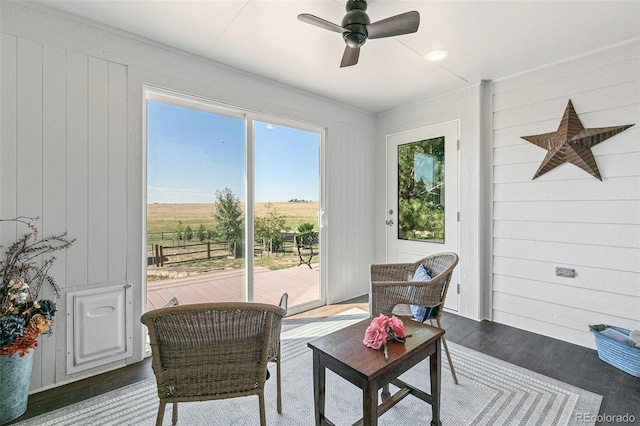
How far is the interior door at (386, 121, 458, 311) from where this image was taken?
356 centimetres

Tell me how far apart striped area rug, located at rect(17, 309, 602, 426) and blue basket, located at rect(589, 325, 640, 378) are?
→ 0.53 metres

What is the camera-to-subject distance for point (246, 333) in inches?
→ 57.8

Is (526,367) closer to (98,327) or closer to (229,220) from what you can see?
(229,220)

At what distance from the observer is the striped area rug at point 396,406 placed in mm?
1771

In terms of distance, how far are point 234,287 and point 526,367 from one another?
8.63 feet

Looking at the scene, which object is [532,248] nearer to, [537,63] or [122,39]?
[537,63]

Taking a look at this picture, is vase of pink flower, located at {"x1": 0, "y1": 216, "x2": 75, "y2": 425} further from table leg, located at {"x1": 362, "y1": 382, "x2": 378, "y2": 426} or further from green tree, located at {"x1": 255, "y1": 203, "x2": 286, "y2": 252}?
table leg, located at {"x1": 362, "y1": 382, "x2": 378, "y2": 426}

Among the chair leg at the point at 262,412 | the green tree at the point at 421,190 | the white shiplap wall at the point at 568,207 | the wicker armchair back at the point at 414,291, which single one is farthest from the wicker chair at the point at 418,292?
the green tree at the point at 421,190

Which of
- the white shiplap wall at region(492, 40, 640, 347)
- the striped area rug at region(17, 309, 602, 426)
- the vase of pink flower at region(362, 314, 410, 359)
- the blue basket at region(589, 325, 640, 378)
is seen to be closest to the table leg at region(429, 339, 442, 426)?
the striped area rug at region(17, 309, 602, 426)

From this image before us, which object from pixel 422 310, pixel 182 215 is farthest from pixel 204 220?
pixel 422 310

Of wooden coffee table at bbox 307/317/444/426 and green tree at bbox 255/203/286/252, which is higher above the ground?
A: green tree at bbox 255/203/286/252

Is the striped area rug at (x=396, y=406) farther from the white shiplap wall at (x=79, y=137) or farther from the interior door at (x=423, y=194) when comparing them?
the interior door at (x=423, y=194)

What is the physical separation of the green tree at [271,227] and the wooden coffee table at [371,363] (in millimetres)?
1710

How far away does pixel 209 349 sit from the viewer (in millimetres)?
1438
